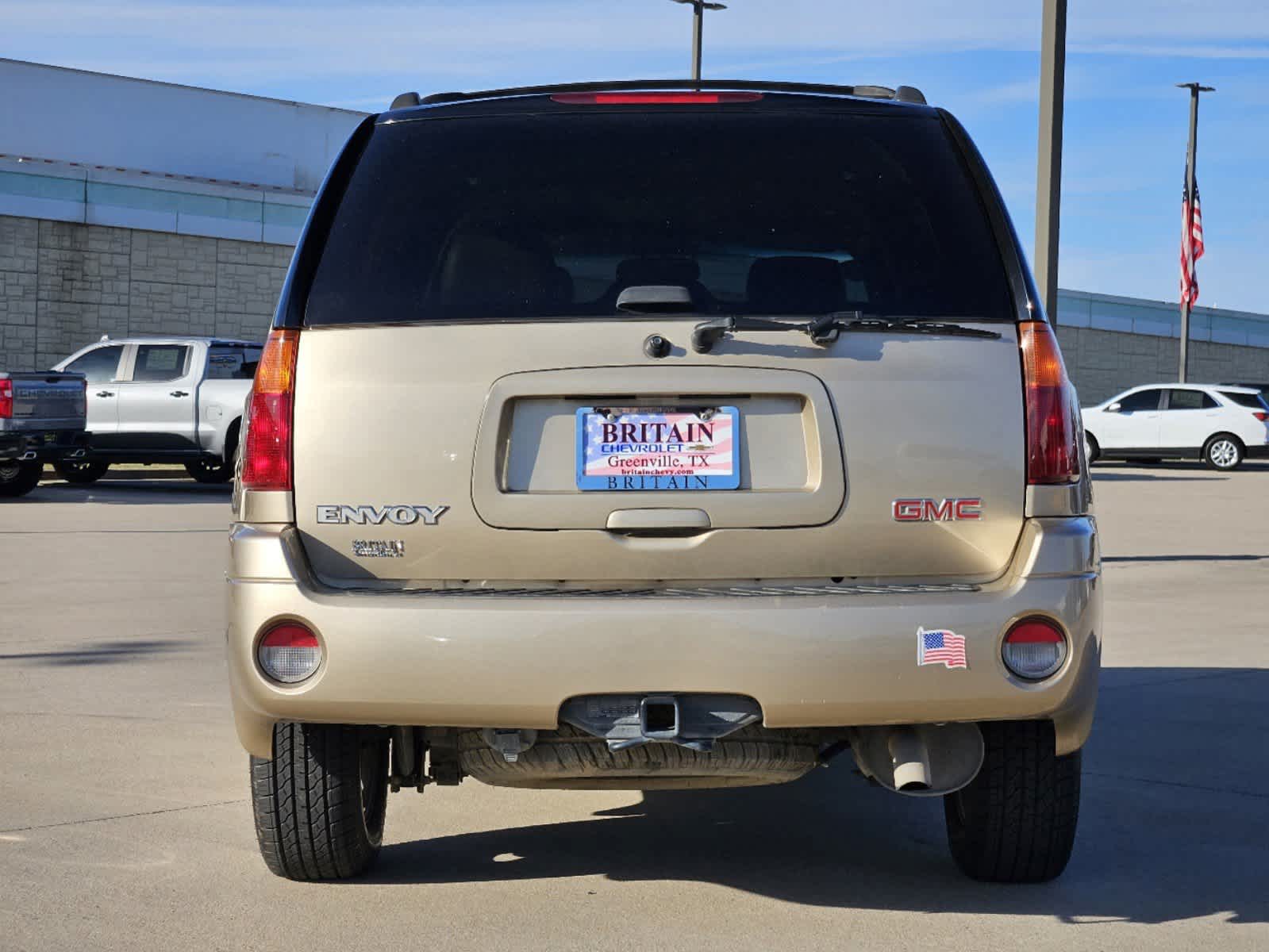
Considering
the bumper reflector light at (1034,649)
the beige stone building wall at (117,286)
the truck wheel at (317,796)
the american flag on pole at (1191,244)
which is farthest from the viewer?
the american flag on pole at (1191,244)

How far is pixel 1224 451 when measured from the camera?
33969 millimetres

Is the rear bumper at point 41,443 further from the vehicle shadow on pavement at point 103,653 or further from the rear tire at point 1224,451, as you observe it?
the rear tire at point 1224,451

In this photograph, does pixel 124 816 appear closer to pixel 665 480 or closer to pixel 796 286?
pixel 665 480

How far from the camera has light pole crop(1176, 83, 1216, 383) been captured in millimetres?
37938

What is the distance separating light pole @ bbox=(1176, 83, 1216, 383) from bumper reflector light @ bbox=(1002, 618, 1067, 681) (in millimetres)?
35413

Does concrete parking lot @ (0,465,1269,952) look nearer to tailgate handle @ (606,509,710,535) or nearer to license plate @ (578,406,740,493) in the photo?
tailgate handle @ (606,509,710,535)

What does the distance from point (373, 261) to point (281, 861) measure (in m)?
1.53

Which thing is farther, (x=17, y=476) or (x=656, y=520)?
(x=17, y=476)

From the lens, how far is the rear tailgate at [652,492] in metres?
Result: 4.15

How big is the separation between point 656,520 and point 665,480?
0.31 ft

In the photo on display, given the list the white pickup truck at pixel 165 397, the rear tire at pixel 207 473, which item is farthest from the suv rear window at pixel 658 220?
the rear tire at pixel 207 473

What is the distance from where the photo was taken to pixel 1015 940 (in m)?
4.32

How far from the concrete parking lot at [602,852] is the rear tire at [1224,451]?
26.3 m

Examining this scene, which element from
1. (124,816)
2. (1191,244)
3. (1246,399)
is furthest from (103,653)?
(1191,244)
